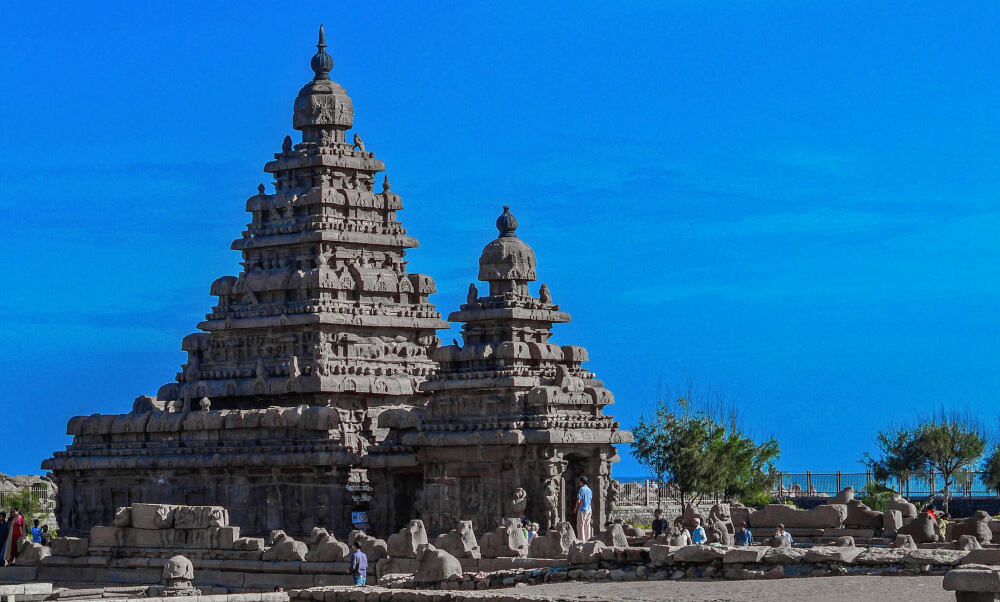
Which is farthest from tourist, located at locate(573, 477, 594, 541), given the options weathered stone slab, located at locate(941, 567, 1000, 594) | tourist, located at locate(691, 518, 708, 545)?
weathered stone slab, located at locate(941, 567, 1000, 594)

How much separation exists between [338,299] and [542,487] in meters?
11.1

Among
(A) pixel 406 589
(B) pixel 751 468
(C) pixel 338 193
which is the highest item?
(C) pixel 338 193

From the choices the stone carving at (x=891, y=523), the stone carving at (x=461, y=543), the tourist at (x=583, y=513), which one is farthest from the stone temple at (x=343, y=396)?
the stone carving at (x=891, y=523)

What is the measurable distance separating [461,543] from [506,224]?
13.6 metres

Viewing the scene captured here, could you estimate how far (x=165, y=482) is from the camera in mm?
53281

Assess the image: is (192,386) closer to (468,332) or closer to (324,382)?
(324,382)

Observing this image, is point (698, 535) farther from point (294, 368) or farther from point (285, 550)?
point (294, 368)

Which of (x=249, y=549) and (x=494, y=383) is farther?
(x=494, y=383)

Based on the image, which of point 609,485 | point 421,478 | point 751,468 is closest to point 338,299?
point 421,478

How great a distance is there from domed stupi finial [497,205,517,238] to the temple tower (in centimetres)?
593

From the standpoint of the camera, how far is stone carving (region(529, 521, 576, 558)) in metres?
37.4

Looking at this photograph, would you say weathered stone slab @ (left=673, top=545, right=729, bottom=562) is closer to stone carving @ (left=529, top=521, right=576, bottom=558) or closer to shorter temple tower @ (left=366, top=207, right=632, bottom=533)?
stone carving @ (left=529, top=521, right=576, bottom=558)

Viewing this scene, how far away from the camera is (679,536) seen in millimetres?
36938

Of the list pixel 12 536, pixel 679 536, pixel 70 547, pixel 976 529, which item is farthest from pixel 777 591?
pixel 12 536
